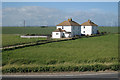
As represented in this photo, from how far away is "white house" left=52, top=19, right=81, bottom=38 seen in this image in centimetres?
5259

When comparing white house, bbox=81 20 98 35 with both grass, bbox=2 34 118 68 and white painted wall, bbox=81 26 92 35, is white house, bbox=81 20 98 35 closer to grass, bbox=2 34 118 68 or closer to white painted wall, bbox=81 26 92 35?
white painted wall, bbox=81 26 92 35

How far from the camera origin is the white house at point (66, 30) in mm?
52594

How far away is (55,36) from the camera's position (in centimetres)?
5272

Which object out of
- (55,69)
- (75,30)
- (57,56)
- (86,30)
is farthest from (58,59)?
(86,30)

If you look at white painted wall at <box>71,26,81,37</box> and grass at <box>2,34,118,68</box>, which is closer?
grass at <box>2,34,118,68</box>

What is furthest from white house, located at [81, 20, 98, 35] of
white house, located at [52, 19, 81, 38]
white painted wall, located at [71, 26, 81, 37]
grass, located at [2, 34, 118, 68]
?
grass, located at [2, 34, 118, 68]

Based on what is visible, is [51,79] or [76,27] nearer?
[51,79]

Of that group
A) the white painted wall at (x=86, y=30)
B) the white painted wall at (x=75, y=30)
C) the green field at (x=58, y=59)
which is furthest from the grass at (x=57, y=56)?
the white painted wall at (x=86, y=30)

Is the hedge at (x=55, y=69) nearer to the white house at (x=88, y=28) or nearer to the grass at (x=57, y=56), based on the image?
the grass at (x=57, y=56)

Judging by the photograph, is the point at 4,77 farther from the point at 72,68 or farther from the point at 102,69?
the point at 102,69

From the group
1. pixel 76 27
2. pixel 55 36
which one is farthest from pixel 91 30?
pixel 55 36

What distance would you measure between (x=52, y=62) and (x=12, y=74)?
509 cm

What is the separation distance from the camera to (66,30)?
55.2 metres

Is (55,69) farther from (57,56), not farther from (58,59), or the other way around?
(57,56)
